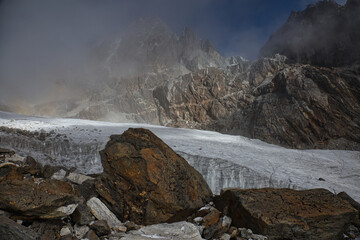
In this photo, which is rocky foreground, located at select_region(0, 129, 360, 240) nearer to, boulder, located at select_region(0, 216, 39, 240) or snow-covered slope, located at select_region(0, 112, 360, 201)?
boulder, located at select_region(0, 216, 39, 240)

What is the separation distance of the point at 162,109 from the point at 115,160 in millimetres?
51235

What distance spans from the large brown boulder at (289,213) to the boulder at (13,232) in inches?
171

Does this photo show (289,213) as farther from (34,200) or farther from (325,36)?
(325,36)

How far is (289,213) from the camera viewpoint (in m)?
4.82

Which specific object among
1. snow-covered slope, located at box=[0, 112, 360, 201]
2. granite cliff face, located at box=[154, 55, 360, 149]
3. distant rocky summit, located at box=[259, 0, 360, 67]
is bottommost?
snow-covered slope, located at box=[0, 112, 360, 201]

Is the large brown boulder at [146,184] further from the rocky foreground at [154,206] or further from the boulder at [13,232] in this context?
the boulder at [13,232]

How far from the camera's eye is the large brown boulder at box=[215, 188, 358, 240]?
4.54 metres

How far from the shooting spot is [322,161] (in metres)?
13.1

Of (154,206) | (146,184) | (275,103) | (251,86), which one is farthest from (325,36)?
(154,206)

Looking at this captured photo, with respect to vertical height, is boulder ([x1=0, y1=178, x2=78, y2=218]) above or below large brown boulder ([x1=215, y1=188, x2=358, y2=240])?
above

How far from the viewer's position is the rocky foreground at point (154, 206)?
3.76m

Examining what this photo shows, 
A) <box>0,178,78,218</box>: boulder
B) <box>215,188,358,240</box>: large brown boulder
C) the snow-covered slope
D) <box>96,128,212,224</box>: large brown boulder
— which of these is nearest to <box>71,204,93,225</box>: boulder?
<box>0,178,78,218</box>: boulder

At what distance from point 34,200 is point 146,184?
7.98 ft

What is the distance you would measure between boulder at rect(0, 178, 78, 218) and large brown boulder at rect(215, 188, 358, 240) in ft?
13.0
